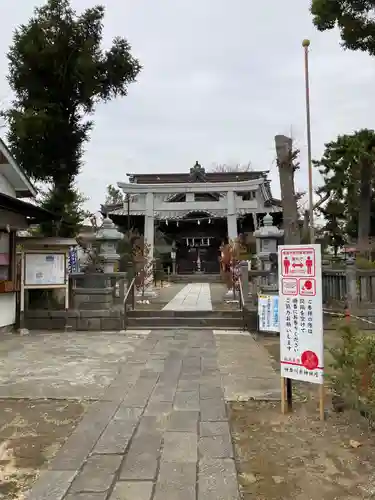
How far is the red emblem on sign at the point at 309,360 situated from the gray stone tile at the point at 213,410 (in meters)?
0.96

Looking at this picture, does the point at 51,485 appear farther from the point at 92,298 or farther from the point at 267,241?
the point at 267,241

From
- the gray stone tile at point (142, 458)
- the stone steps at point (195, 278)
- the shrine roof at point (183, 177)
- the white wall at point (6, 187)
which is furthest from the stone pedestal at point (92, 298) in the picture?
the shrine roof at point (183, 177)

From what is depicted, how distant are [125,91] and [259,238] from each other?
6.43 m

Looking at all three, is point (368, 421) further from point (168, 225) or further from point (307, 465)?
point (168, 225)

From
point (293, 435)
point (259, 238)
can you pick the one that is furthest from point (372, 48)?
point (293, 435)

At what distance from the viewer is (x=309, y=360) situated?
4.18 meters

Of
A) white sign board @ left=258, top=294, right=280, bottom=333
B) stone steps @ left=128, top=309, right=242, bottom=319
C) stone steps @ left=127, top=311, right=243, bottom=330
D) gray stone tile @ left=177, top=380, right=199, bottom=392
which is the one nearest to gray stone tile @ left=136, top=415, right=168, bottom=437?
gray stone tile @ left=177, top=380, right=199, bottom=392

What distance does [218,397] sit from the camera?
4836 mm

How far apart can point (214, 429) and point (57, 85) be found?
37.4ft

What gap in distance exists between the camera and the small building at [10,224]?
937 centimetres

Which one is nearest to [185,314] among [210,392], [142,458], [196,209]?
[210,392]

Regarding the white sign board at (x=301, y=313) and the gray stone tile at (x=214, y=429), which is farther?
the white sign board at (x=301, y=313)

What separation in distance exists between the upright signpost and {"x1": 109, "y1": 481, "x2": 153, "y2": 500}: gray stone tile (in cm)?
189

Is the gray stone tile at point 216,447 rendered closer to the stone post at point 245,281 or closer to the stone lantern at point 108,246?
the stone post at point 245,281
